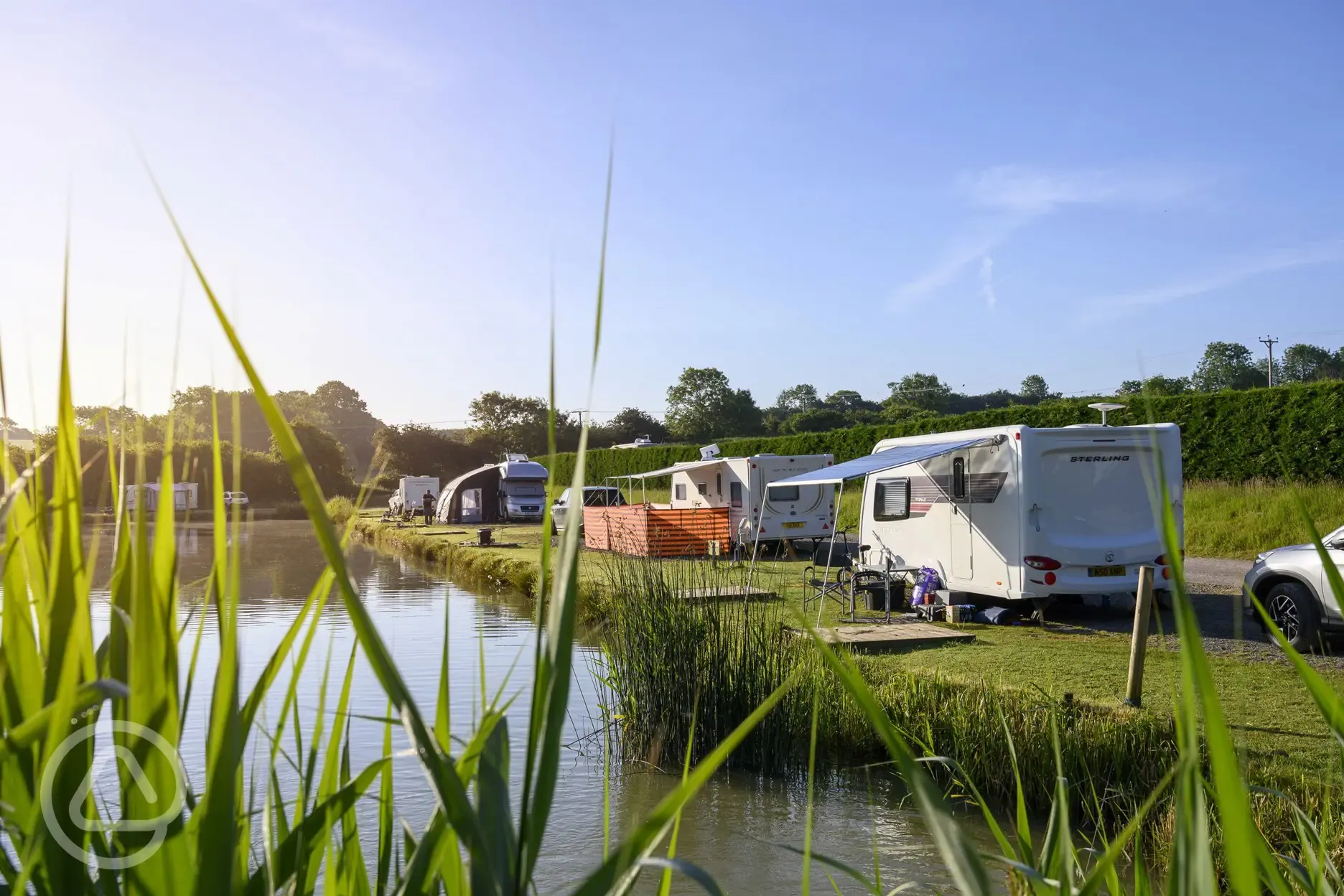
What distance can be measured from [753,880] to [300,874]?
4.67m

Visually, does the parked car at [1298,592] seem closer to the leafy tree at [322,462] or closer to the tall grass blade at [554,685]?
the leafy tree at [322,462]

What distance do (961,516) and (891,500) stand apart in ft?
4.48

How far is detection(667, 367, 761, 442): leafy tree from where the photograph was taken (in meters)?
71.6

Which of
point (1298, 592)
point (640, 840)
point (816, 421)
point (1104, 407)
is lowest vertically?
point (1298, 592)

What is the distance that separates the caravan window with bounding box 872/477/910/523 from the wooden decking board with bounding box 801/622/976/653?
2268 mm

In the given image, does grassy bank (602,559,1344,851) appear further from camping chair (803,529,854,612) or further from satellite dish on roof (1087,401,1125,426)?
satellite dish on roof (1087,401,1125,426)

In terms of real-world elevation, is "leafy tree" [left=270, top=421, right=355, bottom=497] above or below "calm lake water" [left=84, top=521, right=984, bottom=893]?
above

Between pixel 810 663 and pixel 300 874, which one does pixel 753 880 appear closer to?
pixel 810 663

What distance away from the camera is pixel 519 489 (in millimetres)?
A: 34781

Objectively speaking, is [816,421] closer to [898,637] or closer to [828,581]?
[828,581]

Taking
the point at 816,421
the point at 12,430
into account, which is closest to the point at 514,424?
the point at 816,421

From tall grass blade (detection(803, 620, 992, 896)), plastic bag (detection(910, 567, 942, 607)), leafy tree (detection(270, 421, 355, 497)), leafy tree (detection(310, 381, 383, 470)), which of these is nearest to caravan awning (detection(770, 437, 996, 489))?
plastic bag (detection(910, 567, 942, 607))

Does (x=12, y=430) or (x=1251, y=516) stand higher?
(x=1251, y=516)

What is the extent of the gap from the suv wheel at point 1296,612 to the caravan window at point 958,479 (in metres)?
3.18
